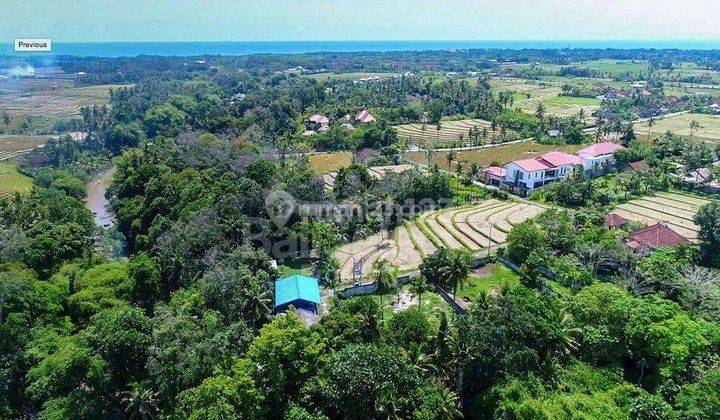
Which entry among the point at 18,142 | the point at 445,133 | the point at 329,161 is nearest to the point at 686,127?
the point at 445,133

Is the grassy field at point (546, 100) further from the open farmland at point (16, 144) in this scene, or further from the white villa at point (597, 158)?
the open farmland at point (16, 144)

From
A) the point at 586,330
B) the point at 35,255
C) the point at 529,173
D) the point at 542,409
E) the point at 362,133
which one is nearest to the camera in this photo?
the point at 542,409

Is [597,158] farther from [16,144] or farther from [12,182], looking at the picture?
[16,144]

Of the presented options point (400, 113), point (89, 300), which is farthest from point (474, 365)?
point (400, 113)

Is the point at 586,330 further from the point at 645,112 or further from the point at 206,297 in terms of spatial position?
the point at 645,112

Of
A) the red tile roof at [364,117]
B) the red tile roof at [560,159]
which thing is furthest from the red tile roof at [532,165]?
the red tile roof at [364,117]

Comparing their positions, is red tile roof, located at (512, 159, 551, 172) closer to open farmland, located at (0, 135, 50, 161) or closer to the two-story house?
the two-story house

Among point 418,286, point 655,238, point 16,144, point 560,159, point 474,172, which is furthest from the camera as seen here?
point 16,144
